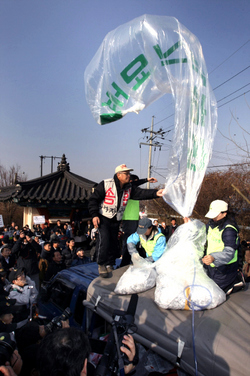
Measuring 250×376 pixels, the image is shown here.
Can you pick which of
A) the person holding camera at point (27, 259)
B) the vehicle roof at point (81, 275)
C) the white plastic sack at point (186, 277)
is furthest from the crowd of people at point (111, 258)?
the person holding camera at point (27, 259)

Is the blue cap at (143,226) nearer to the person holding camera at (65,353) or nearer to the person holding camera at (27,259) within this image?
the person holding camera at (65,353)

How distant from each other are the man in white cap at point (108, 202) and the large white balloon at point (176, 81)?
70 cm

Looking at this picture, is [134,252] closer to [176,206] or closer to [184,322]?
[176,206]

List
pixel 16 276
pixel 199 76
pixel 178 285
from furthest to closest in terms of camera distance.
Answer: pixel 16 276 < pixel 199 76 < pixel 178 285

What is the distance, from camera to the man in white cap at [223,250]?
2357 mm

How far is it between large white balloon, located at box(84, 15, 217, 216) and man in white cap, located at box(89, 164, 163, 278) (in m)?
0.70

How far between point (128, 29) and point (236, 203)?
27.9 feet

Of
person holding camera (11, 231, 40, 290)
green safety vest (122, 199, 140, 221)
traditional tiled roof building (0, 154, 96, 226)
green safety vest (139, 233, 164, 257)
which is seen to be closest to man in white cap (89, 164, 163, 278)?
green safety vest (122, 199, 140, 221)

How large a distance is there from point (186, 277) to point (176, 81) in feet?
6.26

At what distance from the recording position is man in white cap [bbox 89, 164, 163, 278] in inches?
122

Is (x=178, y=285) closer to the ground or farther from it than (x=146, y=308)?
farther from it

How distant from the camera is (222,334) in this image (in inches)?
69.9

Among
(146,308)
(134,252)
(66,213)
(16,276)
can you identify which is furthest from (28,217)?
(146,308)

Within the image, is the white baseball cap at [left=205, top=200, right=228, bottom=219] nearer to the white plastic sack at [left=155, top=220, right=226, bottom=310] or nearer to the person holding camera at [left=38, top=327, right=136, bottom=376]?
the white plastic sack at [left=155, top=220, right=226, bottom=310]
